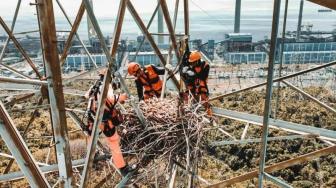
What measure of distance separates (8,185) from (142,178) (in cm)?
950

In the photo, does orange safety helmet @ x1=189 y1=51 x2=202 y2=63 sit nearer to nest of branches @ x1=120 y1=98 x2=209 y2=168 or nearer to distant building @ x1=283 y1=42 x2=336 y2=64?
nest of branches @ x1=120 y1=98 x2=209 y2=168

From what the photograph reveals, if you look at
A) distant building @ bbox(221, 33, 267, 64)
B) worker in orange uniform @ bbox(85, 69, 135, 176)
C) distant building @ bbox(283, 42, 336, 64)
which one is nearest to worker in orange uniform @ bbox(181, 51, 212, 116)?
worker in orange uniform @ bbox(85, 69, 135, 176)

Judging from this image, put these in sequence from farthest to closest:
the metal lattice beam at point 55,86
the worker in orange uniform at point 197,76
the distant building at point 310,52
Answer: the distant building at point 310,52, the worker in orange uniform at point 197,76, the metal lattice beam at point 55,86

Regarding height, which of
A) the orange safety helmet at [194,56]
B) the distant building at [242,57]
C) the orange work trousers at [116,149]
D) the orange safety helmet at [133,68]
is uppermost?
the orange safety helmet at [194,56]

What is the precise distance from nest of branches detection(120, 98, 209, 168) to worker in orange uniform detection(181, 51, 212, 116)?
916 mm

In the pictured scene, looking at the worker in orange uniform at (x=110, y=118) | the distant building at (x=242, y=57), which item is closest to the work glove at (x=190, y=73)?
the worker in orange uniform at (x=110, y=118)

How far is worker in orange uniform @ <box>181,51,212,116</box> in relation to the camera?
5.91m

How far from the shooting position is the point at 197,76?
19.9 ft

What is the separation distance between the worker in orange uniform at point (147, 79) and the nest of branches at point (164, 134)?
944mm

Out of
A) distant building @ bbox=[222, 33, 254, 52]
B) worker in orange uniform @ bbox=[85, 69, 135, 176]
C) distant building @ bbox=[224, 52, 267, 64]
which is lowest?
distant building @ bbox=[224, 52, 267, 64]

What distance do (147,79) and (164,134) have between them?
1606 millimetres

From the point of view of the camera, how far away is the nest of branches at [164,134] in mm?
4594

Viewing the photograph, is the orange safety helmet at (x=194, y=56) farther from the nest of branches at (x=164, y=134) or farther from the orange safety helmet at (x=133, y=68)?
the nest of branches at (x=164, y=134)

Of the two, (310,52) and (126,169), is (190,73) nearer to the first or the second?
(126,169)
